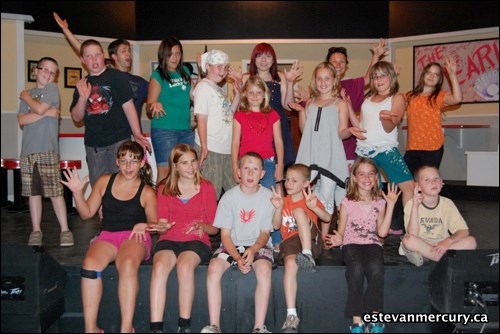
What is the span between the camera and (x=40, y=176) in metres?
3.88

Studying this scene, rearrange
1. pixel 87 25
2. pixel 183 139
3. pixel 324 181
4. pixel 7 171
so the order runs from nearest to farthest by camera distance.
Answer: pixel 324 181 < pixel 183 139 < pixel 7 171 < pixel 87 25

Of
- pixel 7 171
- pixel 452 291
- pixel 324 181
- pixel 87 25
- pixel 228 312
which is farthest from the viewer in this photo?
pixel 87 25

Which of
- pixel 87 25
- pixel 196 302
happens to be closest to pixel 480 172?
pixel 196 302

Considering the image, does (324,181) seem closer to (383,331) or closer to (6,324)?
(383,331)

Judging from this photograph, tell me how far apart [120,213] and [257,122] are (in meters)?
1.10

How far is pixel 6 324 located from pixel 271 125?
6.57 ft

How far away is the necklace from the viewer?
149 inches

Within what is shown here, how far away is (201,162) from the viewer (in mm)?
3875

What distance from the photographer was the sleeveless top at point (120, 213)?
3.35m

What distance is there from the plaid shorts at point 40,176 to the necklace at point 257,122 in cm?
138

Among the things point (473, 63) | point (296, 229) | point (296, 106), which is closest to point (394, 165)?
point (296, 106)

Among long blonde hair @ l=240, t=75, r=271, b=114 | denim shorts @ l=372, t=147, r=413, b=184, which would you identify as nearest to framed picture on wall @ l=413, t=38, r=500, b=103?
denim shorts @ l=372, t=147, r=413, b=184

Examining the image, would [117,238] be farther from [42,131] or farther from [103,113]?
[42,131]

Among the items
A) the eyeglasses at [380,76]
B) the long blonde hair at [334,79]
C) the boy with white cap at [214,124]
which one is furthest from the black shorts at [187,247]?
the eyeglasses at [380,76]
